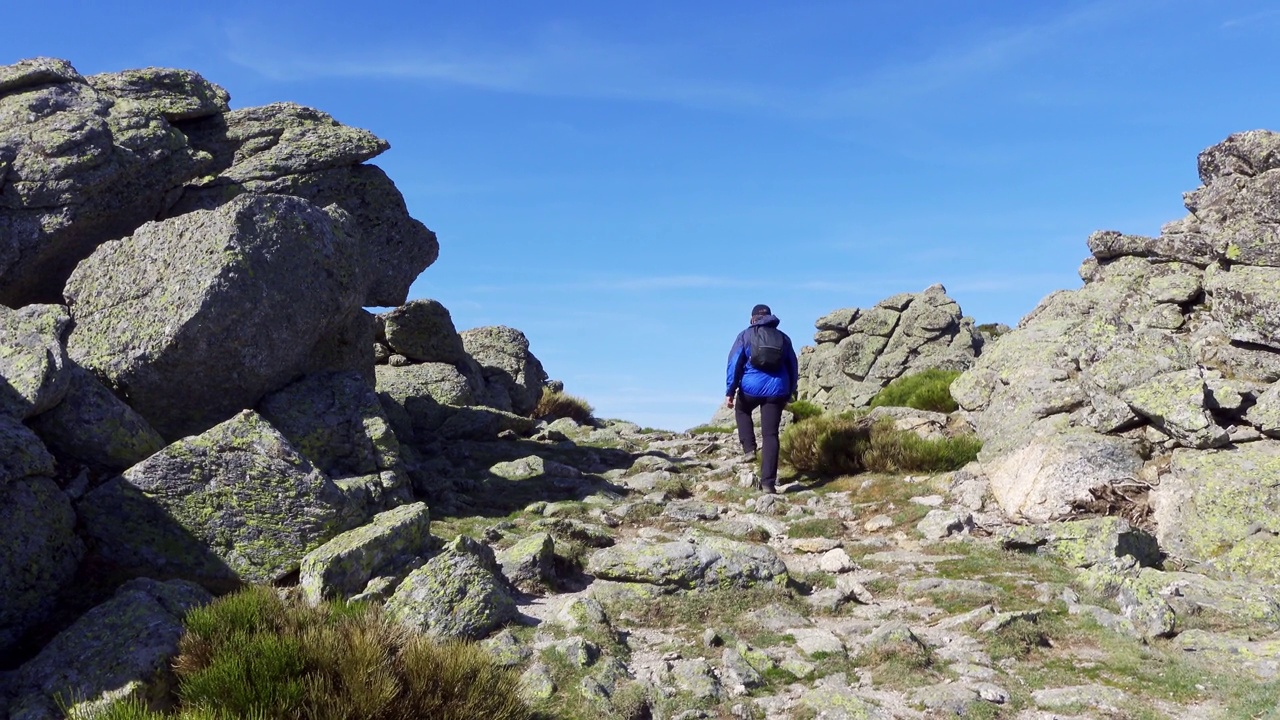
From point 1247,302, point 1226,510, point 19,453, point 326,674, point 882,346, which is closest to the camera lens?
point 326,674

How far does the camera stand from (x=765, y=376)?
59.2ft

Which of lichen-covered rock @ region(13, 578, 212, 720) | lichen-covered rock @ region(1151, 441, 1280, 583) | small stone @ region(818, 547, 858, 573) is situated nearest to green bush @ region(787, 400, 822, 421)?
lichen-covered rock @ region(1151, 441, 1280, 583)

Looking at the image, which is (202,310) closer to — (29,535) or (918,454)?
(29,535)

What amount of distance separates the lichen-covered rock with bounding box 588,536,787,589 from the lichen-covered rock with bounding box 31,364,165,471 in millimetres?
6117

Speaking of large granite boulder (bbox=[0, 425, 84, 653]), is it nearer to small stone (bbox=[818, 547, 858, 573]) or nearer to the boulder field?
the boulder field

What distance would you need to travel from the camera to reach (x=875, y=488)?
55.0ft

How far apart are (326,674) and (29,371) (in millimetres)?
6730

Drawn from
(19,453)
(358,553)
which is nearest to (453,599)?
(358,553)

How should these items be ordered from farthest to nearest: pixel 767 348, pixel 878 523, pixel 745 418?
1. pixel 745 418
2. pixel 767 348
3. pixel 878 523

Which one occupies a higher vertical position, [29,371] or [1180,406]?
[29,371]

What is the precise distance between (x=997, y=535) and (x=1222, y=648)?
4437 mm

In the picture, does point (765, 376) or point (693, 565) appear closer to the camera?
point (693, 565)

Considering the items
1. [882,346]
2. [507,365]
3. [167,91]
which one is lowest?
[507,365]

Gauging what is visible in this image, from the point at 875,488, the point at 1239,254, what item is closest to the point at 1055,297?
the point at 1239,254
